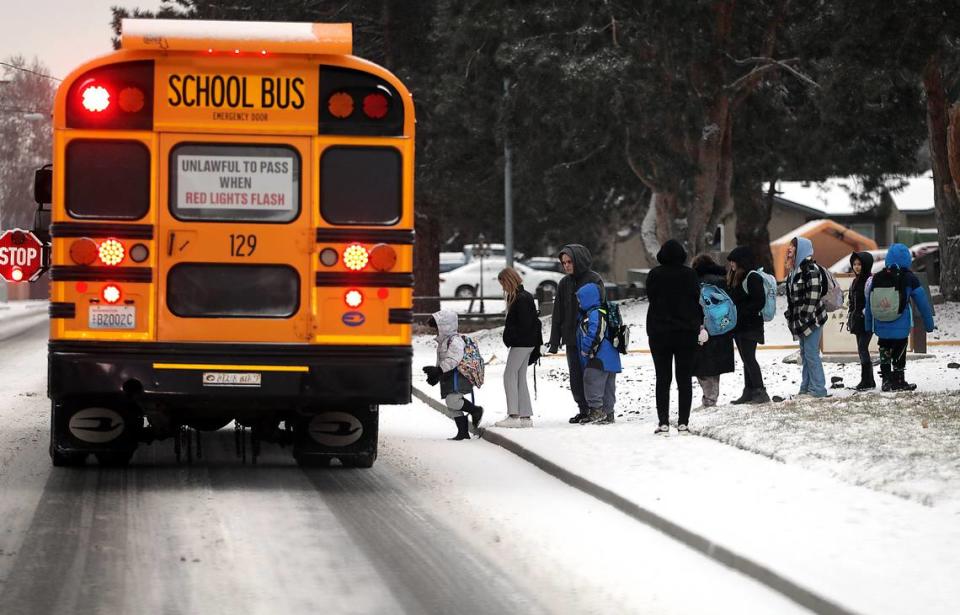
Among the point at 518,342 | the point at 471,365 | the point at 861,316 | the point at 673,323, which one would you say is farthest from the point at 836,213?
the point at 673,323

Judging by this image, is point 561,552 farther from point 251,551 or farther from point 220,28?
point 220,28

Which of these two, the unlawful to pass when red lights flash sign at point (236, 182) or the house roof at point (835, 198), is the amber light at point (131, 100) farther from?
the house roof at point (835, 198)

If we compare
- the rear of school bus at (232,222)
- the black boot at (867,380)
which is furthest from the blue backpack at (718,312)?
the rear of school bus at (232,222)

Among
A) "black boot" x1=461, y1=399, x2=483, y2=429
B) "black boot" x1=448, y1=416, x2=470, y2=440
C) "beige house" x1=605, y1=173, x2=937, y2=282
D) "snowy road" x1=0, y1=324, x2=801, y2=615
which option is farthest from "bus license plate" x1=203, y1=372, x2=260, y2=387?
"beige house" x1=605, y1=173, x2=937, y2=282

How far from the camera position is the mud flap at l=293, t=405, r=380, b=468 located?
12812 millimetres

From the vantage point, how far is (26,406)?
19312 mm

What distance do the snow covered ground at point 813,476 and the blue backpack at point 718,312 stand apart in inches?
32.0

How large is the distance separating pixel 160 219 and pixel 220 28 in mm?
1372

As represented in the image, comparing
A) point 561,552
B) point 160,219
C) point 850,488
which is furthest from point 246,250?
point 850,488

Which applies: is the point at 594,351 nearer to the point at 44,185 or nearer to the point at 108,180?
the point at 44,185

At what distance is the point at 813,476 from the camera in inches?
467

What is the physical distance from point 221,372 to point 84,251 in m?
1.22

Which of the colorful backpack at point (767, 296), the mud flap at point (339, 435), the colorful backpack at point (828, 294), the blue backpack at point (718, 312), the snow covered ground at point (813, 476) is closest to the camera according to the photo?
the snow covered ground at point (813, 476)

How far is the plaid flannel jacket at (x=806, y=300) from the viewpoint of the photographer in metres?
16.9
